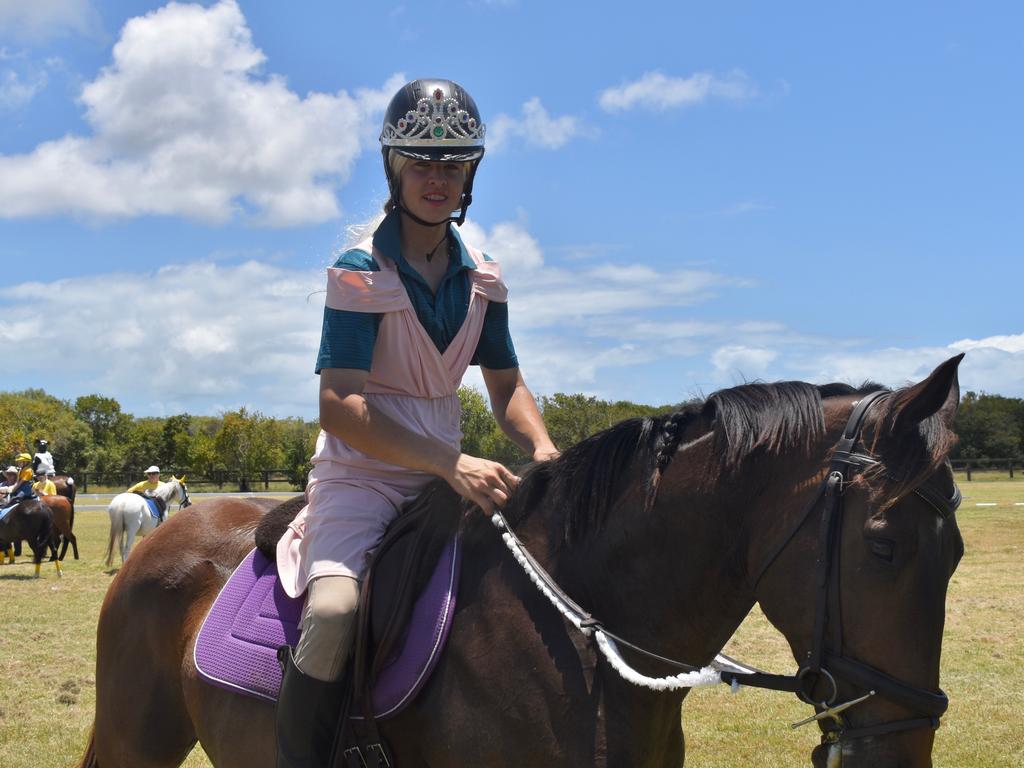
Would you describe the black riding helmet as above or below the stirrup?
above

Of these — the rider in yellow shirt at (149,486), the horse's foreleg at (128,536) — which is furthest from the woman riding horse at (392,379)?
the rider in yellow shirt at (149,486)

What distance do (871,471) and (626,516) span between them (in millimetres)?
716

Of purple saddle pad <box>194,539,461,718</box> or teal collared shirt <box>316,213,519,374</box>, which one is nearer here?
purple saddle pad <box>194,539,461,718</box>

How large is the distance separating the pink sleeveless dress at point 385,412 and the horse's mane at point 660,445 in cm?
46

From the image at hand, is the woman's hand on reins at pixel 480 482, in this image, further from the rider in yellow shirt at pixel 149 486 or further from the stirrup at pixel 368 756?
the rider in yellow shirt at pixel 149 486

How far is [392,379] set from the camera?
3.06 metres

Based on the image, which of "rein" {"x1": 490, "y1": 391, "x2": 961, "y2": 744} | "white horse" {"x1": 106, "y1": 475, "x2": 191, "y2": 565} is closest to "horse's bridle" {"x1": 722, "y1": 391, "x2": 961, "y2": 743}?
"rein" {"x1": 490, "y1": 391, "x2": 961, "y2": 744}

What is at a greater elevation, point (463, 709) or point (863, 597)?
point (863, 597)

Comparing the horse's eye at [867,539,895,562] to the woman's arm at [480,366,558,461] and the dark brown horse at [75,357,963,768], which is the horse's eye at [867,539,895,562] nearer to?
the dark brown horse at [75,357,963,768]

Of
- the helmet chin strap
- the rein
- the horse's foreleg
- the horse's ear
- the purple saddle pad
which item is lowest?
the horse's foreleg

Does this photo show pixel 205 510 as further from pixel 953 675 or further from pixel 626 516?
pixel 953 675

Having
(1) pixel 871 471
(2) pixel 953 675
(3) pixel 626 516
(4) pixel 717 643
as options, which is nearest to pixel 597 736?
(4) pixel 717 643

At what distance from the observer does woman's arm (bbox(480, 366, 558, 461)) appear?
342 cm

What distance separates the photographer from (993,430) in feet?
153
